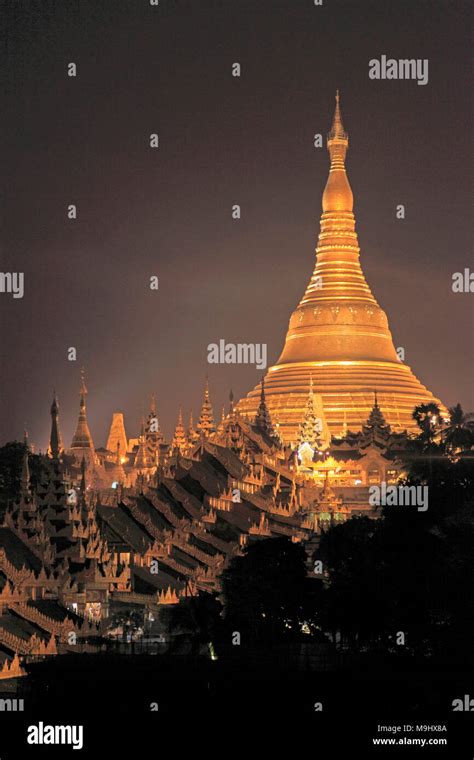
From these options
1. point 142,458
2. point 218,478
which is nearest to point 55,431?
point 142,458

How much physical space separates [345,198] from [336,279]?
4.07 metres

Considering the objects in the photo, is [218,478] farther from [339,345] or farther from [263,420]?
[339,345]

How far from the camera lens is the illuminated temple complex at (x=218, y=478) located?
73438 millimetres

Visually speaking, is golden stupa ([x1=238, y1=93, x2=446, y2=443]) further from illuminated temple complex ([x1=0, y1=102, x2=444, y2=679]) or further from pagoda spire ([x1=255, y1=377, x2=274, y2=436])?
pagoda spire ([x1=255, y1=377, x2=274, y2=436])

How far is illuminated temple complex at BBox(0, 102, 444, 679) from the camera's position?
73438 millimetres

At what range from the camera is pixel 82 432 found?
467 ft

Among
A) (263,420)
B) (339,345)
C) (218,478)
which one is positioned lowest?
(218,478)

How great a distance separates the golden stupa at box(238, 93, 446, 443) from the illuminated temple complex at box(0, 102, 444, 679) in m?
0.10

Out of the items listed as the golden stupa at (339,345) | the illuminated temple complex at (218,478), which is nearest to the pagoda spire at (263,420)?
the illuminated temple complex at (218,478)

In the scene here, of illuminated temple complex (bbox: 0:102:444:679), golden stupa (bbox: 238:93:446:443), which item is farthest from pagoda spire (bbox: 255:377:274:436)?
golden stupa (bbox: 238:93:446:443)

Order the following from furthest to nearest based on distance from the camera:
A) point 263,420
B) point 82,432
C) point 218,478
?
point 82,432 < point 263,420 < point 218,478

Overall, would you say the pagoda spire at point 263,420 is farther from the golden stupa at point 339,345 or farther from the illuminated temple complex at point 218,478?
the golden stupa at point 339,345

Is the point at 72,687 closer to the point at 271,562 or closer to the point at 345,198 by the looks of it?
the point at 271,562

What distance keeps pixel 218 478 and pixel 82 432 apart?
135 feet
